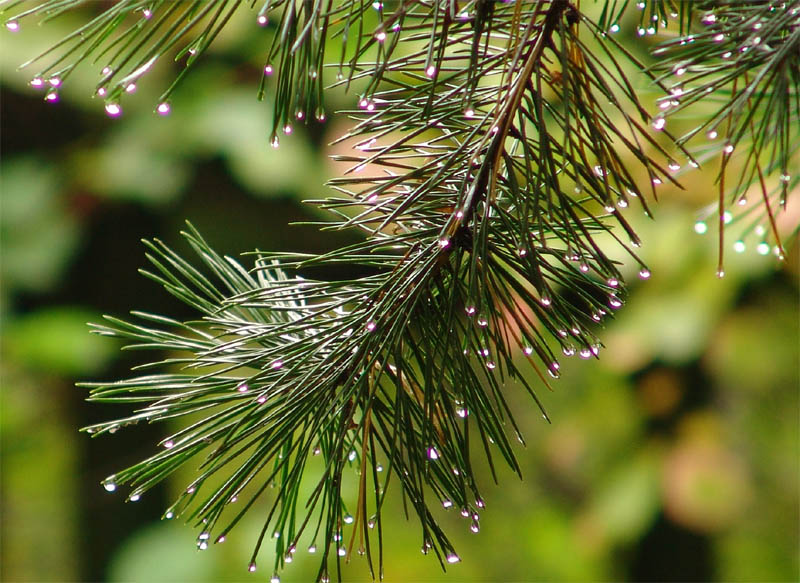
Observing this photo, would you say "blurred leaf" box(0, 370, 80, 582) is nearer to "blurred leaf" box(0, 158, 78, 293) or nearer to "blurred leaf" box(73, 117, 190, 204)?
"blurred leaf" box(0, 158, 78, 293)

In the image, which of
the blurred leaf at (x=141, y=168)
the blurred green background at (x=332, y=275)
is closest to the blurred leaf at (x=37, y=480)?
the blurred green background at (x=332, y=275)

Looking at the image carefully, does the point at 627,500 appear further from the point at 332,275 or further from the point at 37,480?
the point at 37,480

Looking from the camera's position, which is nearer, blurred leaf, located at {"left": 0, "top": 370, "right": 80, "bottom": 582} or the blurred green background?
the blurred green background

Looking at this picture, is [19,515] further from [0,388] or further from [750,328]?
[750,328]

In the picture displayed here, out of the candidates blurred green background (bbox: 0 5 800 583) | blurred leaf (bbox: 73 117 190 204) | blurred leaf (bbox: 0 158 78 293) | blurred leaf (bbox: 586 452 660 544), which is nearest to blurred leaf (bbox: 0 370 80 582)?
blurred green background (bbox: 0 5 800 583)

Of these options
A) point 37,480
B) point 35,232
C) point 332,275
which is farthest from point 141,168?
point 37,480

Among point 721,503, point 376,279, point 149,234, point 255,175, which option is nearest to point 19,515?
point 149,234

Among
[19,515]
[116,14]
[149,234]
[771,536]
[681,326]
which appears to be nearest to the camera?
[116,14]

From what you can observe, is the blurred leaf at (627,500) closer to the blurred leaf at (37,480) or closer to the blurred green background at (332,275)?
the blurred green background at (332,275)
